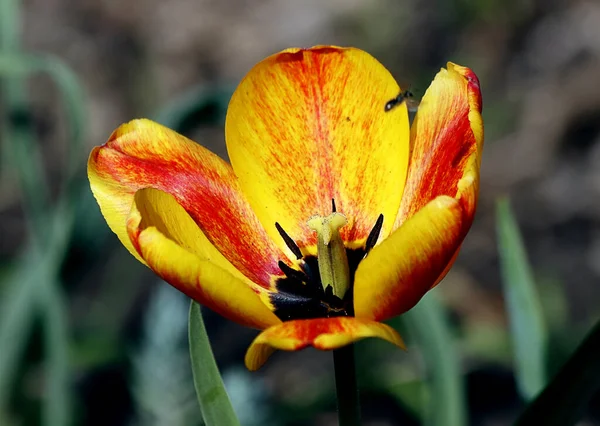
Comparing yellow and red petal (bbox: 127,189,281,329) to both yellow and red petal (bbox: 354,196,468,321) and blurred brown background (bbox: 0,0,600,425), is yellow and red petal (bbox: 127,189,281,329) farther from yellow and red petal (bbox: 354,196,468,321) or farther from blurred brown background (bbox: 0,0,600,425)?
blurred brown background (bbox: 0,0,600,425)

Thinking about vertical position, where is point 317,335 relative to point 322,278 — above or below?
above

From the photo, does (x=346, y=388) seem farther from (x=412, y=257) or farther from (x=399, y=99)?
(x=399, y=99)

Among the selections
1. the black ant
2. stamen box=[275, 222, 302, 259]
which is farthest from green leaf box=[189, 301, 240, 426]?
the black ant

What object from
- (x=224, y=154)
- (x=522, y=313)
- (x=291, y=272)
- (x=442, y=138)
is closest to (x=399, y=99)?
(x=442, y=138)

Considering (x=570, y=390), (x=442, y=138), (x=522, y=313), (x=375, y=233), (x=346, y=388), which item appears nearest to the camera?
(x=570, y=390)

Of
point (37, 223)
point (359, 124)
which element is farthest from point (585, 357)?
point (37, 223)

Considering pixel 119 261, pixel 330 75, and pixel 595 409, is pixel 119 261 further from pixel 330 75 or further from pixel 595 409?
pixel 330 75
